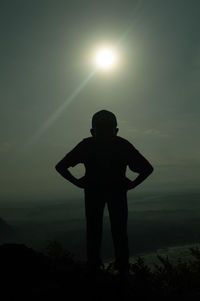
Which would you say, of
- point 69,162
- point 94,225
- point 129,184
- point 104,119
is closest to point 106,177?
point 129,184

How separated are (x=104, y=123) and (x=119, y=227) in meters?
1.89

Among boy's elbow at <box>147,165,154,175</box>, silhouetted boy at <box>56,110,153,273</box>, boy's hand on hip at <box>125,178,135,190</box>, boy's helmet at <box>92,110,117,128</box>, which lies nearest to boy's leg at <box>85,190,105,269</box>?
silhouetted boy at <box>56,110,153,273</box>

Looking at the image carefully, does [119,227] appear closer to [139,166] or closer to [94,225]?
[94,225]

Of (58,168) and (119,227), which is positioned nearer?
(119,227)

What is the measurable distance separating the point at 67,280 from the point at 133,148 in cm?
277

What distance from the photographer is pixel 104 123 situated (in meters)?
6.07

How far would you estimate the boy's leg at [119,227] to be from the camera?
231 inches

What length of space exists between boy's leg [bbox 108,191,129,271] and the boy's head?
111cm

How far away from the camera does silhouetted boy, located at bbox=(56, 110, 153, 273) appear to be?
5922 mm

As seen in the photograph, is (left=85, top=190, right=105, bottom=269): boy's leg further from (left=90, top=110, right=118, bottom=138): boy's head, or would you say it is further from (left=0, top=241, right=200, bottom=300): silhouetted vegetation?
(left=90, top=110, right=118, bottom=138): boy's head

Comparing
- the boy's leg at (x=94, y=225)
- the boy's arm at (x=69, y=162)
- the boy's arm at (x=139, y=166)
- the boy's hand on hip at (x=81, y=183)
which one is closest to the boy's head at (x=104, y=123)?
the boy's arm at (x=69, y=162)

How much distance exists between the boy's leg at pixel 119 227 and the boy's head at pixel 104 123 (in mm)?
1109

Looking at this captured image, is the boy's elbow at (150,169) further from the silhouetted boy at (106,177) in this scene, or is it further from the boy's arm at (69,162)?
the boy's arm at (69,162)

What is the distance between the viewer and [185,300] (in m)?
5.58
